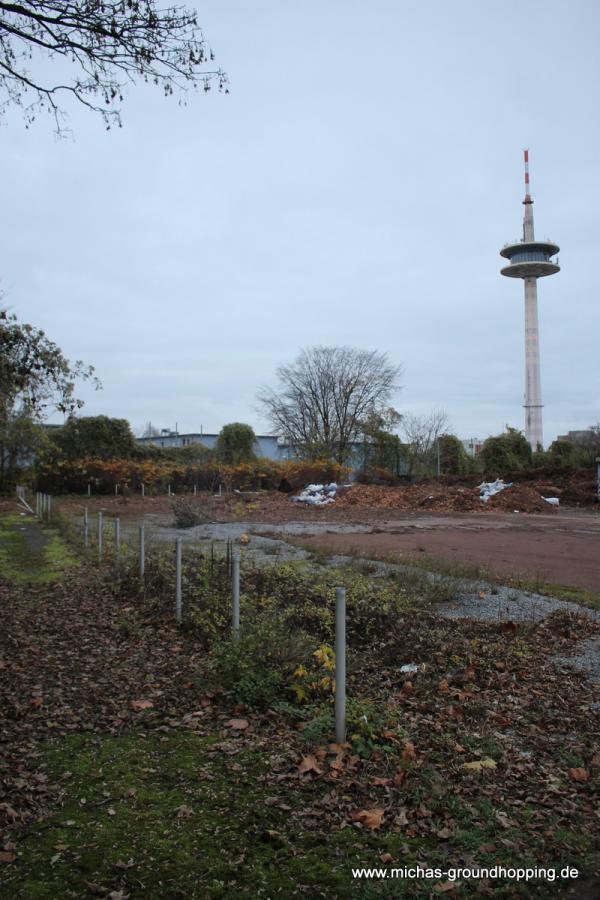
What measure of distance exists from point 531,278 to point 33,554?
68.9 m

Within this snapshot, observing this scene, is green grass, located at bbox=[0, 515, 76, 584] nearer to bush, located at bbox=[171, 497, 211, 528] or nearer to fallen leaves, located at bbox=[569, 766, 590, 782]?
bush, located at bbox=[171, 497, 211, 528]

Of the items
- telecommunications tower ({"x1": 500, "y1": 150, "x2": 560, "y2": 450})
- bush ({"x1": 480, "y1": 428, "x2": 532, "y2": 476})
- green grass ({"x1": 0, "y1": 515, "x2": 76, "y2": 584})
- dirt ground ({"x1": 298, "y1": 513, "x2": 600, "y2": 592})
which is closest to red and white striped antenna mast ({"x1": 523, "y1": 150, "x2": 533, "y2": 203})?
telecommunications tower ({"x1": 500, "y1": 150, "x2": 560, "y2": 450})

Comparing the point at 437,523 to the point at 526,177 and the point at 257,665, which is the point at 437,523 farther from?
the point at 526,177

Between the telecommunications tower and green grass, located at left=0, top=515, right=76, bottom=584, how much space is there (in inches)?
2237

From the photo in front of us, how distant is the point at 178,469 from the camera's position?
1742 inches

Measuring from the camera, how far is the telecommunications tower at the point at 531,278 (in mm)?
70625

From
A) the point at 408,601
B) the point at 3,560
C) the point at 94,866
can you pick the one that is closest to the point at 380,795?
the point at 94,866

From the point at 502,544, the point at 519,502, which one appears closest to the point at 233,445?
the point at 519,502

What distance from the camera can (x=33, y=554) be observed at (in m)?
16.3

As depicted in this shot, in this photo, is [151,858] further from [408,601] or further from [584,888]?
[408,601]

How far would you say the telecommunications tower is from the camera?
7062 cm

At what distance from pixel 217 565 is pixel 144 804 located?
6395 mm

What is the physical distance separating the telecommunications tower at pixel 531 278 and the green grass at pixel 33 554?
56.8 metres

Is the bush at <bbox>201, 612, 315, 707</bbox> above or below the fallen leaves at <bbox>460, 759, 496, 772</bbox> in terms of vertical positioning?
above
